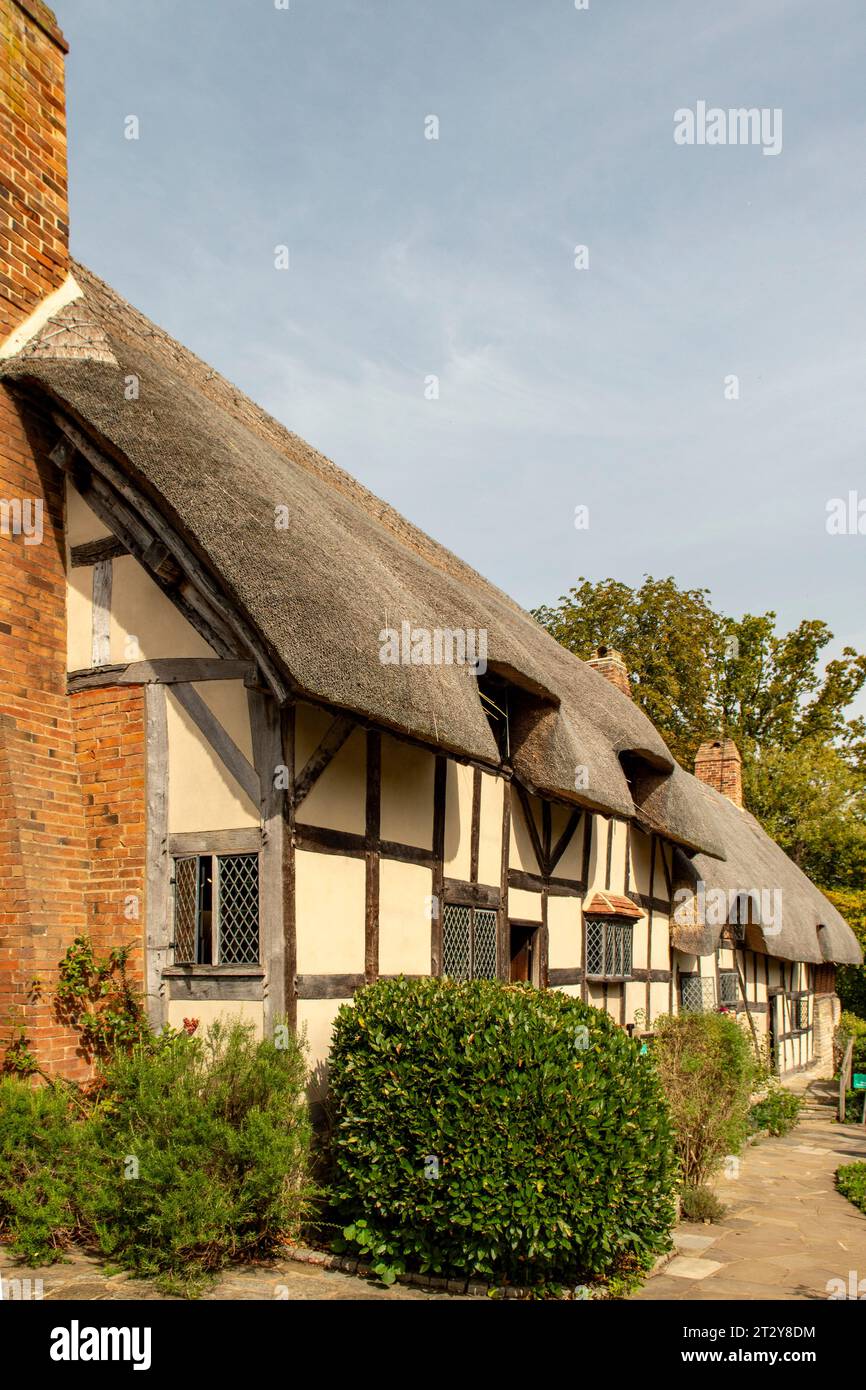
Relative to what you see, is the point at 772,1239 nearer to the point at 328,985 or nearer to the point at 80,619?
the point at 328,985

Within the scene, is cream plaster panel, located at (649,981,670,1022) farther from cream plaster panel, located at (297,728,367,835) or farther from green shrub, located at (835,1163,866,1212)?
cream plaster panel, located at (297,728,367,835)

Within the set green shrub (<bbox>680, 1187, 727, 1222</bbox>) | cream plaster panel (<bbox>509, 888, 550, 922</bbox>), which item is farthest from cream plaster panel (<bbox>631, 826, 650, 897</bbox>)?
green shrub (<bbox>680, 1187, 727, 1222</bbox>)

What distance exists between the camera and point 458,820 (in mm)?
9609

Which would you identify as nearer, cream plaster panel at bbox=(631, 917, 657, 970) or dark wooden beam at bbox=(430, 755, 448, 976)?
dark wooden beam at bbox=(430, 755, 448, 976)

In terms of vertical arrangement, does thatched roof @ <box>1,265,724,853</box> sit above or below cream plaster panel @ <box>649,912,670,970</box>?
above

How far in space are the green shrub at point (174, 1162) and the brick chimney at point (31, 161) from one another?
5.09 meters

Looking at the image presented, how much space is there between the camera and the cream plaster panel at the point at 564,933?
1161cm

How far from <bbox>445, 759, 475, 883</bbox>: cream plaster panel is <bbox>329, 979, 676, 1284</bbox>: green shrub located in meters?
2.61

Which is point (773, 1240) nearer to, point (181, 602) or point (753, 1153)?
point (753, 1153)

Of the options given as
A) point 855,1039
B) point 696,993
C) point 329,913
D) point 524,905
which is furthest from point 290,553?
point 855,1039

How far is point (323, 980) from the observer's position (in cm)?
733

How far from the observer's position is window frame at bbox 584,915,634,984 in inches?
498

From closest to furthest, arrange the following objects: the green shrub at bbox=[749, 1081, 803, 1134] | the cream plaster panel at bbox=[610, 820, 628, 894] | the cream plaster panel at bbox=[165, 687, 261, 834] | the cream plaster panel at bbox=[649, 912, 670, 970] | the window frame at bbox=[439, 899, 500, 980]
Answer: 1. the cream plaster panel at bbox=[165, 687, 261, 834]
2. the window frame at bbox=[439, 899, 500, 980]
3. the cream plaster panel at bbox=[610, 820, 628, 894]
4. the green shrub at bbox=[749, 1081, 803, 1134]
5. the cream plaster panel at bbox=[649, 912, 670, 970]

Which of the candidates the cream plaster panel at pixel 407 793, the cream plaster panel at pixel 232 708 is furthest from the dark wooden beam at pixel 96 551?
the cream plaster panel at pixel 407 793
